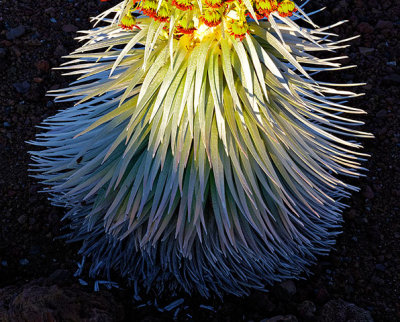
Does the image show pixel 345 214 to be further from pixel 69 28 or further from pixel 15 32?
pixel 15 32

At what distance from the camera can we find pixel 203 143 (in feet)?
5.40

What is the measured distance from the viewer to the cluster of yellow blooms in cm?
151

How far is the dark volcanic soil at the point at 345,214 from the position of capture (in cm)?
202

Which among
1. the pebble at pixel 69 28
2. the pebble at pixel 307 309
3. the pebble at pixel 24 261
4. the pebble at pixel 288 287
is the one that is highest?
the pebble at pixel 69 28

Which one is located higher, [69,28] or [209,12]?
[69,28]

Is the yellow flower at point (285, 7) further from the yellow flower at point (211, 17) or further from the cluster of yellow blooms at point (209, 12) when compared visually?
the yellow flower at point (211, 17)

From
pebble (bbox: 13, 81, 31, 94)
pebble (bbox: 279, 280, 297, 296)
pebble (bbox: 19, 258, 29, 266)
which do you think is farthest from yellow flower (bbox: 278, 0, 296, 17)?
Result: pebble (bbox: 13, 81, 31, 94)

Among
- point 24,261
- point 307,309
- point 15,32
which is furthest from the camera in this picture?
point 15,32

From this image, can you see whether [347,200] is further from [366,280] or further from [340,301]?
[340,301]

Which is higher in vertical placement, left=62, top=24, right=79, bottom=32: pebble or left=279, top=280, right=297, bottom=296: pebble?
left=62, top=24, right=79, bottom=32: pebble

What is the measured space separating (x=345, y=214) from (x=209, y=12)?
3.59ft

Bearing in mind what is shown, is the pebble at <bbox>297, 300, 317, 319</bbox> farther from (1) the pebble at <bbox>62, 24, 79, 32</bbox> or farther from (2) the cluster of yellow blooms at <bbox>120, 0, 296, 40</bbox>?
(1) the pebble at <bbox>62, 24, 79, 32</bbox>

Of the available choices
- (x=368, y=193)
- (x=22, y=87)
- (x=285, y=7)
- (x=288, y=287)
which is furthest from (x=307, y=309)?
(x=22, y=87)

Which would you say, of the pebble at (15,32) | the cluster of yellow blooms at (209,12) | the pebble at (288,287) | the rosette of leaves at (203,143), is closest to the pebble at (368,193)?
the rosette of leaves at (203,143)
